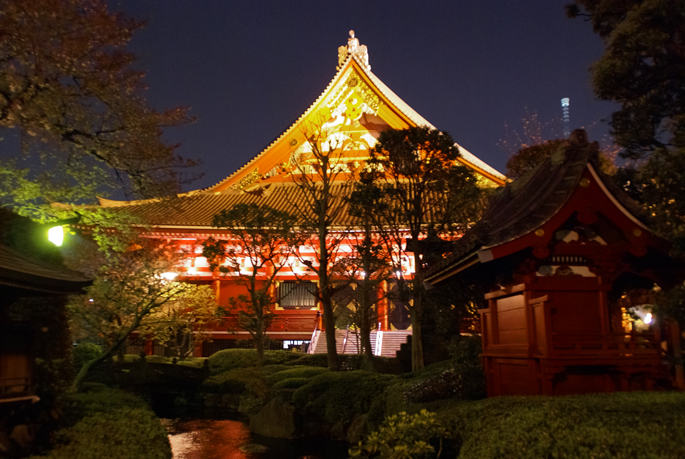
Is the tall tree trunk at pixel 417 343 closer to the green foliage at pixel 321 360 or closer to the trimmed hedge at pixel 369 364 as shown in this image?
the trimmed hedge at pixel 369 364

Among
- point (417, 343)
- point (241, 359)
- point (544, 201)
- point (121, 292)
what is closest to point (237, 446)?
point (417, 343)

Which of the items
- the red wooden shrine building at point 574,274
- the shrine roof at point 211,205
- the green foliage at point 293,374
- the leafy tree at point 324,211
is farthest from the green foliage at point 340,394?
the shrine roof at point 211,205

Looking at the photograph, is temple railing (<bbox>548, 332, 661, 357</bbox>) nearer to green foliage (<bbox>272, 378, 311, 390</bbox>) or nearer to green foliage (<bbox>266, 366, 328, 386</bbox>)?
green foliage (<bbox>272, 378, 311, 390</bbox>)

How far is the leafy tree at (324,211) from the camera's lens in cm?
1631

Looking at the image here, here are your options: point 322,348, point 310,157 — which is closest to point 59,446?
point 322,348

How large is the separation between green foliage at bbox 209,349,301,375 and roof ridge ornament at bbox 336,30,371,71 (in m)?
15.0

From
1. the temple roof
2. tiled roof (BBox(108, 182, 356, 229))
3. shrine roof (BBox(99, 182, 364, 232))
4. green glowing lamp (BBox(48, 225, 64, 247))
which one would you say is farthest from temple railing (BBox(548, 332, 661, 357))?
the temple roof

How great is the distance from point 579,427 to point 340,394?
26.5 ft

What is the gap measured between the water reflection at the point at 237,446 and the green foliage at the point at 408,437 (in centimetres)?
500

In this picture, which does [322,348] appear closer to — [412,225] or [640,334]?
[412,225]

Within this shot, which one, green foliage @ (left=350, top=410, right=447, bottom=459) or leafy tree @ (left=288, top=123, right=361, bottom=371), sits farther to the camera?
leafy tree @ (left=288, top=123, right=361, bottom=371)

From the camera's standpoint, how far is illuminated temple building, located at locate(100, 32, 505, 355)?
26.5 metres

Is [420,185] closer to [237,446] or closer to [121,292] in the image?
[237,446]

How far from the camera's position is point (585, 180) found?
7.83m
